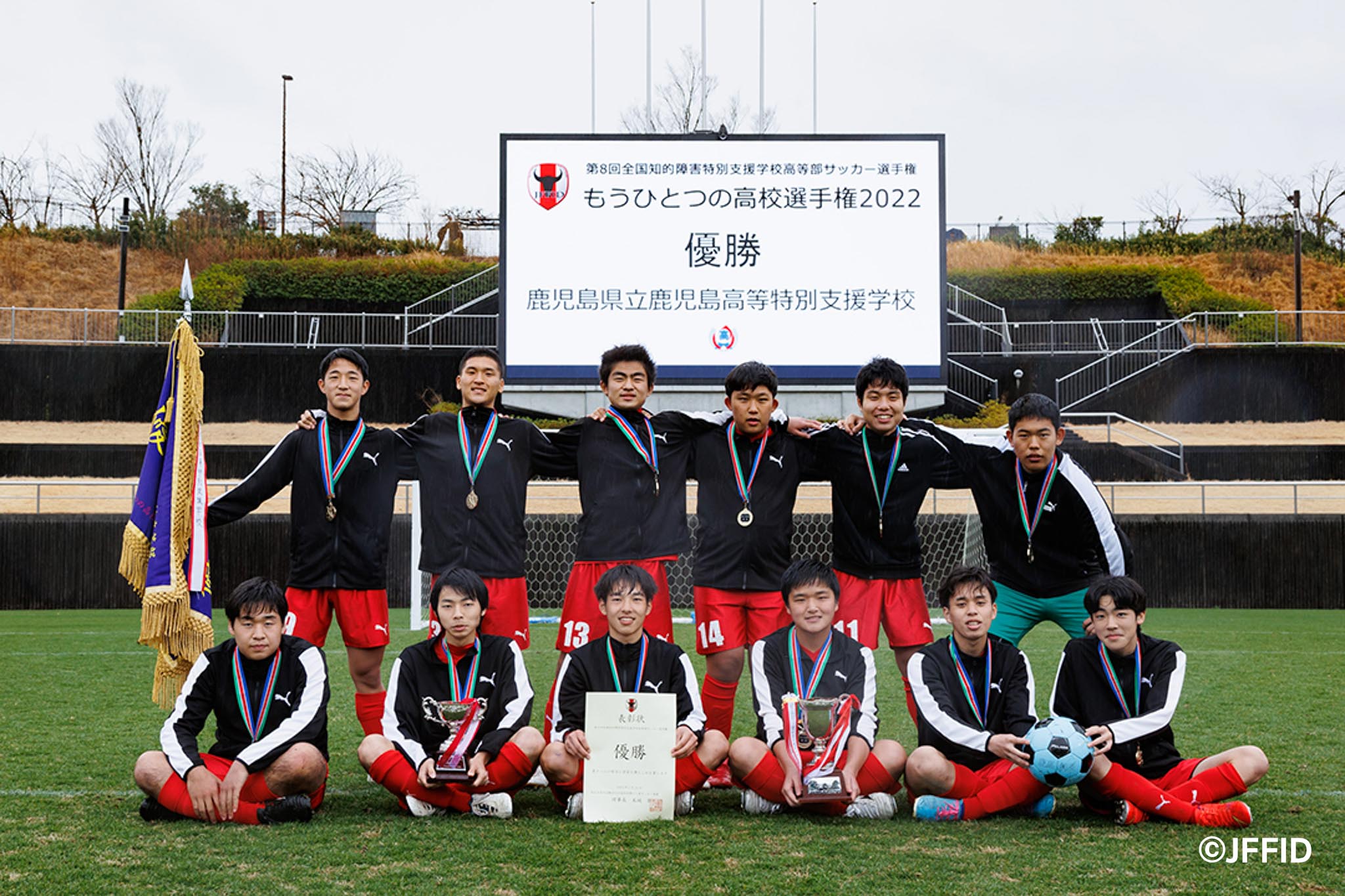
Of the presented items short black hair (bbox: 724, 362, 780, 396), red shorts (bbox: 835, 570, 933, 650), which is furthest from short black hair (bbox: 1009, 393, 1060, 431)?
short black hair (bbox: 724, 362, 780, 396)

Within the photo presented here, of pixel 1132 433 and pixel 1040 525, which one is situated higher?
pixel 1132 433

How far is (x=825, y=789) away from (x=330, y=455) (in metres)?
2.56

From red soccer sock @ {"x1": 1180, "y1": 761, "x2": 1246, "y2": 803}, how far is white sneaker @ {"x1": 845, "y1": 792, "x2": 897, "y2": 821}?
1026 millimetres

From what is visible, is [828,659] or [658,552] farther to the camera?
[658,552]

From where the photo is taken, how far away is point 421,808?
411 cm

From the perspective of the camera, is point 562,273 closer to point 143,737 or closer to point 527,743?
point 143,737

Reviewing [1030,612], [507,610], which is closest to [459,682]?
[507,610]

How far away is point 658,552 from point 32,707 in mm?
3945

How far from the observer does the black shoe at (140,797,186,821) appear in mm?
4016

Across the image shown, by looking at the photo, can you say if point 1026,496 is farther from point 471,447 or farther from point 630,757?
point 471,447

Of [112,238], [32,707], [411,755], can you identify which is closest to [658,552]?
[411,755]

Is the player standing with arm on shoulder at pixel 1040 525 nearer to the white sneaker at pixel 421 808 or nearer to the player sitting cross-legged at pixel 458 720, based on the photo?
the player sitting cross-legged at pixel 458 720

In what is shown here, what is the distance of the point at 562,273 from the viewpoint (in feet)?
42.5

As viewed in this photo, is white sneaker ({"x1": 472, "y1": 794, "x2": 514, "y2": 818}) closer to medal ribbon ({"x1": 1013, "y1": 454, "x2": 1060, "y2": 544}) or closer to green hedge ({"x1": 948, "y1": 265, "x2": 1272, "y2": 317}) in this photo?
medal ribbon ({"x1": 1013, "y1": 454, "x2": 1060, "y2": 544})
